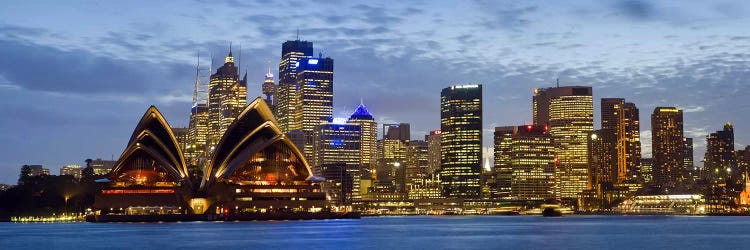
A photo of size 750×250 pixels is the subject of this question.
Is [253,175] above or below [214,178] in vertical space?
above

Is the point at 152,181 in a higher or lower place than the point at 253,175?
lower

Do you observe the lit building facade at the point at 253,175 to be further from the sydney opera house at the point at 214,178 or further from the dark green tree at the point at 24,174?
the dark green tree at the point at 24,174

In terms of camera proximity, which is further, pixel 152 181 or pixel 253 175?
pixel 152 181

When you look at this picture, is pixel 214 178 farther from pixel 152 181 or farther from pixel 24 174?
pixel 24 174

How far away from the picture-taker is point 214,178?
5758 inches

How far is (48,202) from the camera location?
170m

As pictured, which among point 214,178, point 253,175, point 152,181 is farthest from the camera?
→ point 152,181

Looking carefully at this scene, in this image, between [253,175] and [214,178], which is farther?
[253,175]

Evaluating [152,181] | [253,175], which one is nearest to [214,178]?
[253,175]

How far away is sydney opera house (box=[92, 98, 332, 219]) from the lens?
146 metres

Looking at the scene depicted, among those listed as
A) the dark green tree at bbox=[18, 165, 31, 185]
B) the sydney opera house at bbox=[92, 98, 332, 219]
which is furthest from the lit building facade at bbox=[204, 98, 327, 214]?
the dark green tree at bbox=[18, 165, 31, 185]

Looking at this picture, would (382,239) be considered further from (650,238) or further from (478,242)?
(650,238)

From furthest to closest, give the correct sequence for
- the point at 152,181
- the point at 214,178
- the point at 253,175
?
the point at 152,181, the point at 253,175, the point at 214,178

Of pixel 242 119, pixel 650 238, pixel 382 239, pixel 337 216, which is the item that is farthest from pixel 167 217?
pixel 650 238
